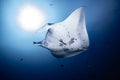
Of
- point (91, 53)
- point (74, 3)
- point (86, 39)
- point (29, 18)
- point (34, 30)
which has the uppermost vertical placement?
point (74, 3)

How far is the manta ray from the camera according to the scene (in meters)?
1.62

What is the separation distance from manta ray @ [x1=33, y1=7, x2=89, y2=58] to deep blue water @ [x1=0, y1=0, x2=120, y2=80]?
37 millimetres

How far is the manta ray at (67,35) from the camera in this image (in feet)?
5.32

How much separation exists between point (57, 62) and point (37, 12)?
469mm

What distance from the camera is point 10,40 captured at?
1.61 m

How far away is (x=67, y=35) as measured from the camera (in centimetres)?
163

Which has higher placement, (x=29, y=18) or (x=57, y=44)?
(x=29, y=18)

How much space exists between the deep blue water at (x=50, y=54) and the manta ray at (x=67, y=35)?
4cm

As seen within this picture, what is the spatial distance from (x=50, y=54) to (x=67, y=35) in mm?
223

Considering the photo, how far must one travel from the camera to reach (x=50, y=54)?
163cm

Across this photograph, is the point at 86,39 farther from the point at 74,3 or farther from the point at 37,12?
the point at 37,12

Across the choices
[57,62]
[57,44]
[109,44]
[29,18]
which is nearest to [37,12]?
[29,18]

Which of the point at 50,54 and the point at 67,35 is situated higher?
the point at 67,35

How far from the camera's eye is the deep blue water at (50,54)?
1.61 meters
